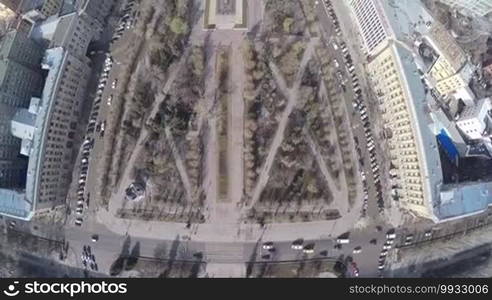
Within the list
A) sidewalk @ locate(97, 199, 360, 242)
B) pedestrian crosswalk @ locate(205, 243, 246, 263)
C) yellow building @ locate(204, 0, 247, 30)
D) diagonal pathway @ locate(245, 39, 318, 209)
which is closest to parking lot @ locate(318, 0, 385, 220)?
diagonal pathway @ locate(245, 39, 318, 209)

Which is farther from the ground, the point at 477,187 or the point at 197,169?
the point at 477,187

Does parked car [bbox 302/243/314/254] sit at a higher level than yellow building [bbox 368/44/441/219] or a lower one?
lower

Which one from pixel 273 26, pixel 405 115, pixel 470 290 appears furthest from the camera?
pixel 273 26

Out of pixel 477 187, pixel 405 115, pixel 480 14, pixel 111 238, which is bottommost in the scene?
pixel 111 238

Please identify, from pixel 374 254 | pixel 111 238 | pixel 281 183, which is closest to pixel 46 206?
pixel 111 238

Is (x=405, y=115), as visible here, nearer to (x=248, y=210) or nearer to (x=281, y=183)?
(x=281, y=183)

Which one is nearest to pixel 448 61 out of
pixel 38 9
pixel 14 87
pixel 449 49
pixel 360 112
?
pixel 449 49

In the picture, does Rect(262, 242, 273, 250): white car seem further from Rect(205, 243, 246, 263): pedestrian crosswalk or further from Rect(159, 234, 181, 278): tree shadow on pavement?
Rect(159, 234, 181, 278): tree shadow on pavement

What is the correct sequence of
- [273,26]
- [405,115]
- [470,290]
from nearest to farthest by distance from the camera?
[470,290] → [405,115] → [273,26]
